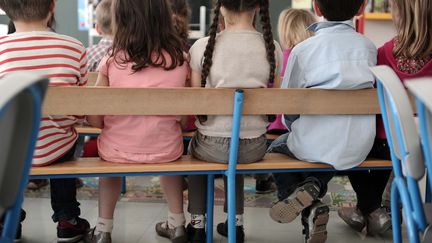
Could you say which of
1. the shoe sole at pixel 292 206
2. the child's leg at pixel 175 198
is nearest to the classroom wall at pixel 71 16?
the child's leg at pixel 175 198

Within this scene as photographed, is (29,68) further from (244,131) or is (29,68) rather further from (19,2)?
(244,131)

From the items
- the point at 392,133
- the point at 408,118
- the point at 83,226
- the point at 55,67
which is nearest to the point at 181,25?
the point at 55,67

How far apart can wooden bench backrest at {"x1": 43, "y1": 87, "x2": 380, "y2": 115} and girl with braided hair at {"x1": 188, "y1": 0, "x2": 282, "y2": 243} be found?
0.12 metres

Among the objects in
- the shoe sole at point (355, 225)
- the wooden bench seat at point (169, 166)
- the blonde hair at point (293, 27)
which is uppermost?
the blonde hair at point (293, 27)

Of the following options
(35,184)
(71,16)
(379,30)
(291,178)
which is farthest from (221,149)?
(71,16)

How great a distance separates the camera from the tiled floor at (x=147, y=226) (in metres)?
2.21

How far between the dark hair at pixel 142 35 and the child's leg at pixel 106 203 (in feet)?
1.56

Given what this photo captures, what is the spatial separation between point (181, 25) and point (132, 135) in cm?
86

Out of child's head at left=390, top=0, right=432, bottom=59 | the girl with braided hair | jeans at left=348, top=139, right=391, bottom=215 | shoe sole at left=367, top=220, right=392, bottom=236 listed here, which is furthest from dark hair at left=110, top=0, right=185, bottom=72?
shoe sole at left=367, top=220, right=392, bottom=236

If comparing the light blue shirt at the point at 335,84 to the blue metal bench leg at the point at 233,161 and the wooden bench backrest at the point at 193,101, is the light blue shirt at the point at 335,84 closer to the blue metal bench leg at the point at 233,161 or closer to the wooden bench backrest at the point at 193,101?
the wooden bench backrest at the point at 193,101

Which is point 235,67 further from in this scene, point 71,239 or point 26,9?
point 71,239

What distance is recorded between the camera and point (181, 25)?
255cm

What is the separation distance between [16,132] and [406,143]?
695 millimetres

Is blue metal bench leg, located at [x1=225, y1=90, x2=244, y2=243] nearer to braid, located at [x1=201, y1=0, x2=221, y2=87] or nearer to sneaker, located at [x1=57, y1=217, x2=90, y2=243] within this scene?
braid, located at [x1=201, y1=0, x2=221, y2=87]
